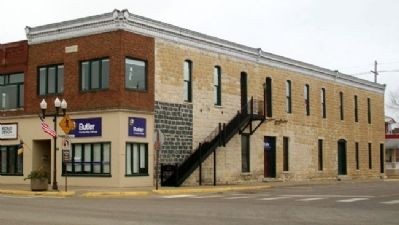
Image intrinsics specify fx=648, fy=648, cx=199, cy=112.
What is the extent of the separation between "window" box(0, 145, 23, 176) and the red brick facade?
10.1 ft

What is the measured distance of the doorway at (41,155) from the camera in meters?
37.1

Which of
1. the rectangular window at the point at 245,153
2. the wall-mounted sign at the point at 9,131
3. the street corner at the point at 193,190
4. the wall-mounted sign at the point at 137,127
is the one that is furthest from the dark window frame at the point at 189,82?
the wall-mounted sign at the point at 9,131

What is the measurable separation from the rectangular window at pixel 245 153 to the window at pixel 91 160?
11120mm

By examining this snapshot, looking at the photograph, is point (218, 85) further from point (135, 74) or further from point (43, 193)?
point (43, 193)

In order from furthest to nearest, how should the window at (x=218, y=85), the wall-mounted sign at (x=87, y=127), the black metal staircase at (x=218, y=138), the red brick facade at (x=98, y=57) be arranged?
the window at (x=218, y=85) → the black metal staircase at (x=218, y=138) → the wall-mounted sign at (x=87, y=127) → the red brick facade at (x=98, y=57)

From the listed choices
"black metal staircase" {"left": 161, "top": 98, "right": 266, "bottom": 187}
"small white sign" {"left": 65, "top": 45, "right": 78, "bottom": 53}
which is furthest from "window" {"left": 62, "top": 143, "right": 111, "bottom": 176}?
"small white sign" {"left": 65, "top": 45, "right": 78, "bottom": 53}

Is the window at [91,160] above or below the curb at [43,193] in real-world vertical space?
above

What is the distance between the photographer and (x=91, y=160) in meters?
34.0

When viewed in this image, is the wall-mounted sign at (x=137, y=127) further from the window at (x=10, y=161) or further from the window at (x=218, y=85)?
the window at (x=10, y=161)

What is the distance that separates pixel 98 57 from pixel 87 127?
12.2ft

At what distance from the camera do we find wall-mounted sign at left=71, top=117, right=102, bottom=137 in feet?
111

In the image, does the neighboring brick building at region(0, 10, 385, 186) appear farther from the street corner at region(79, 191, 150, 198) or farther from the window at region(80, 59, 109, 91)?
the street corner at region(79, 191, 150, 198)

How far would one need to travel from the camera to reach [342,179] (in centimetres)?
5181

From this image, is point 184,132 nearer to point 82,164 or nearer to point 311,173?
point 82,164
